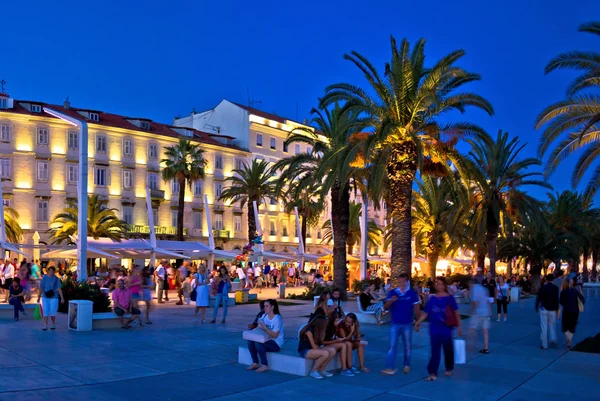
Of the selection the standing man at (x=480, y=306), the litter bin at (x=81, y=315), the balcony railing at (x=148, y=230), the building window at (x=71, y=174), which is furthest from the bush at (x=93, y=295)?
the balcony railing at (x=148, y=230)

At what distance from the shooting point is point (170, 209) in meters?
59.3

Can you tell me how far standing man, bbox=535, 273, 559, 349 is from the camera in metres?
12.9

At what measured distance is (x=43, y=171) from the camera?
51.3 meters

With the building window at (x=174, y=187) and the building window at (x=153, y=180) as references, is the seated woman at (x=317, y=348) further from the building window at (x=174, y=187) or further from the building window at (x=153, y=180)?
the building window at (x=174, y=187)

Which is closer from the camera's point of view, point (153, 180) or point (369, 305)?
point (369, 305)

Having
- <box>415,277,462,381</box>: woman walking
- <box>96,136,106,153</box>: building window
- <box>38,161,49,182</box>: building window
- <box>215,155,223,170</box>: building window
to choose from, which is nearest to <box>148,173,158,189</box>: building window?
<box>96,136,106,153</box>: building window

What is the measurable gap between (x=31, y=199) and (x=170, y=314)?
3611 centimetres

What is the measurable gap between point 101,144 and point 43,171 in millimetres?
5612

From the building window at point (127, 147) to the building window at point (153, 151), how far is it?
1.91 m

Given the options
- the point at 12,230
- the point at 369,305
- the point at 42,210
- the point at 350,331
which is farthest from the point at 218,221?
the point at 350,331

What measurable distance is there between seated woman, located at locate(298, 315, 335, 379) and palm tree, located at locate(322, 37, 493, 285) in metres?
9.76

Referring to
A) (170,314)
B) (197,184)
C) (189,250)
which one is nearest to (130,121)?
(197,184)

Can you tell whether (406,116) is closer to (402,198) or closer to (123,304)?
(402,198)

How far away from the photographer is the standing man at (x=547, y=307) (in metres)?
12.9
